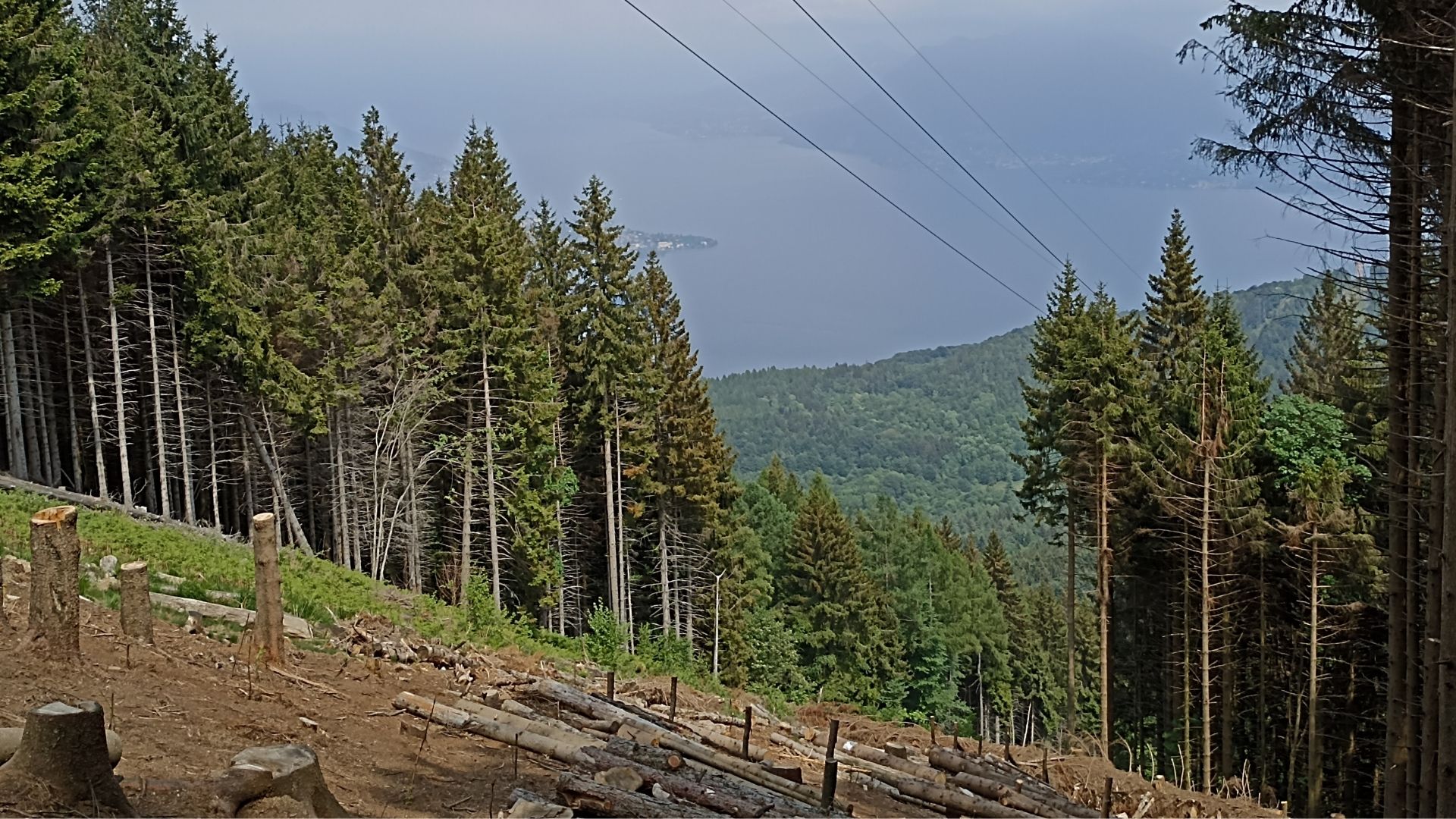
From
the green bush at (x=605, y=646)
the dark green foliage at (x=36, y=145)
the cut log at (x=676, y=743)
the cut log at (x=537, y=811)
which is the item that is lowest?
the green bush at (x=605, y=646)

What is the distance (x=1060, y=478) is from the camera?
106 ft

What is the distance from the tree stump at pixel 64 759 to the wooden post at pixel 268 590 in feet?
13.5

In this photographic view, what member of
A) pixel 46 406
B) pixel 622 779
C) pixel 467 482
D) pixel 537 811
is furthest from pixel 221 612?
pixel 46 406

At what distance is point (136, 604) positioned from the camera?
371 inches

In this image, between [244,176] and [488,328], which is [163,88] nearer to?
[244,176]

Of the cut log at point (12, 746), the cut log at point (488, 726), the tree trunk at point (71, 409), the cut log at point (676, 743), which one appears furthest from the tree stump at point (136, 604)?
the tree trunk at point (71, 409)

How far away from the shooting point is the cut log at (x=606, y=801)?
287 inches

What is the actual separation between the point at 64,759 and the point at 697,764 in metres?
5.57

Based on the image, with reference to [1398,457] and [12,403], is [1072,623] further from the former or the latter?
[12,403]

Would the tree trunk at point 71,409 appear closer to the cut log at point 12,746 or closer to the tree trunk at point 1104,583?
the cut log at point 12,746

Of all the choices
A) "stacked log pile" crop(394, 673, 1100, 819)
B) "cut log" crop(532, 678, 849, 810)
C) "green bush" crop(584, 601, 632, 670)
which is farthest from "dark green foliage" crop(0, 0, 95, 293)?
"cut log" crop(532, 678, 849, 810)

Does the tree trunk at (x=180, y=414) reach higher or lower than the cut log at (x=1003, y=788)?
higher

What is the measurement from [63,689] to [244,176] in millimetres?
29484

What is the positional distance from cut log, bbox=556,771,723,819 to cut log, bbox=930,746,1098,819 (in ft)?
16.7
